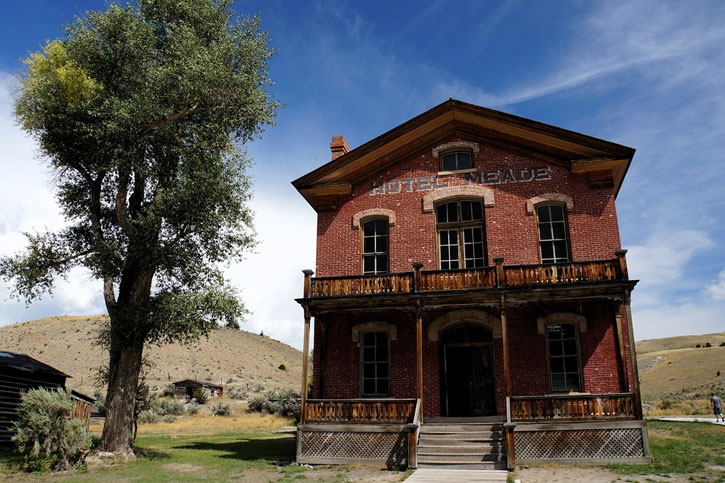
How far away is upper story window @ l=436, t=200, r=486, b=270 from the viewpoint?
1792cm

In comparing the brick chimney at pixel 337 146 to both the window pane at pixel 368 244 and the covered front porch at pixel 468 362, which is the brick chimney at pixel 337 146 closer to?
the window pane at pixel 368 244

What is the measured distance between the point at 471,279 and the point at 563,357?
12.1ft

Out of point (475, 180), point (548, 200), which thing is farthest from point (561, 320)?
point (475, 180)

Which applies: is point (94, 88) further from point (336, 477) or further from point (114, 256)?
point (336, 477)

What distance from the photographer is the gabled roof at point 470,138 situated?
17141 mm

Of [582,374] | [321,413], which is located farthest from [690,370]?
[321,413]

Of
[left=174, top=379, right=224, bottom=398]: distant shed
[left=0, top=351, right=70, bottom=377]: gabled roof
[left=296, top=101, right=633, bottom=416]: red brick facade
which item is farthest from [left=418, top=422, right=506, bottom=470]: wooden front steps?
[left=174, top=379, right=224, bottom=398]: distant shed

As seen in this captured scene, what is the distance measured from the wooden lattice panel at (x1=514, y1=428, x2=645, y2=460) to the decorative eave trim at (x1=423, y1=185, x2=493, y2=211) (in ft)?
24.4

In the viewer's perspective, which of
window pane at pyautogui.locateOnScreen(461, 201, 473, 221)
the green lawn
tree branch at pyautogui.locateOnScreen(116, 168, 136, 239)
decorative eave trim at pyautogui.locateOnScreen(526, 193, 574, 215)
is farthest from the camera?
window pane at pyautogui.locateOnScreen(461, 201, 473, 221)

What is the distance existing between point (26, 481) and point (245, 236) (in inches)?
366

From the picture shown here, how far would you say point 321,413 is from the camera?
15.4 metres

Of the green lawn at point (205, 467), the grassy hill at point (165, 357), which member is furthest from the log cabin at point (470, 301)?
the grassy hill at point (165, 357)

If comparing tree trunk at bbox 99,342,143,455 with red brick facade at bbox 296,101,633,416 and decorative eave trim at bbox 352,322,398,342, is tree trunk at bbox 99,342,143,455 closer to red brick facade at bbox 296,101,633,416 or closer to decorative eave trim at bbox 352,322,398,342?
red brick facade at bbox 296,101,633,416

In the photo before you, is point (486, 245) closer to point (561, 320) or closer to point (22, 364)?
point (561, 320)
